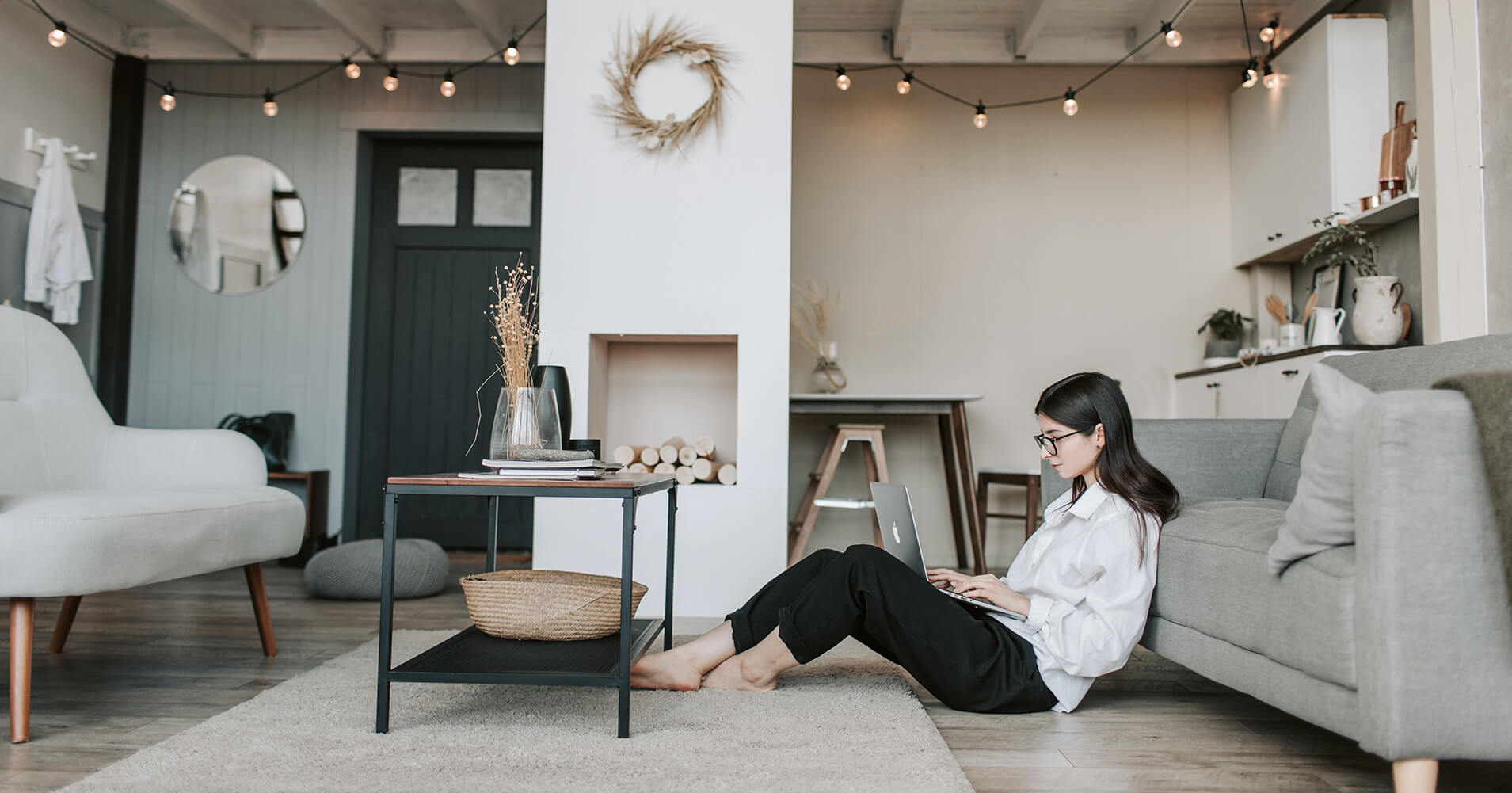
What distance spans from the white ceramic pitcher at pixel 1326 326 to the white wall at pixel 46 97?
5794mm

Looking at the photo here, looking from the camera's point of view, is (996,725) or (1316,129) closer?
(996,725)

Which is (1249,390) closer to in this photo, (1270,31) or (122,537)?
(1270,31)

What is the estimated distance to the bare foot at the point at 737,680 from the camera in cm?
221

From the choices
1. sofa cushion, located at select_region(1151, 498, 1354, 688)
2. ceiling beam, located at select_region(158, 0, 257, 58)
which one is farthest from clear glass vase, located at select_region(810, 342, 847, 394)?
ceiling beam, located at select_region(158, 0, 257, 58)

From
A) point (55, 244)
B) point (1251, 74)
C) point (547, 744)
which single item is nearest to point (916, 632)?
point (547, 744)

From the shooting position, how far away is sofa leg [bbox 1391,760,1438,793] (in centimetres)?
143

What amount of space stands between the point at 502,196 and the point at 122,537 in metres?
3.65

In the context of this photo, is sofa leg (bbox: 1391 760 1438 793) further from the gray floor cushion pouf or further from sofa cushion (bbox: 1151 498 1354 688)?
the gray floor cushion pouf

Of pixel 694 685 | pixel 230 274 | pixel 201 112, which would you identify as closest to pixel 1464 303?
pixel 694 685

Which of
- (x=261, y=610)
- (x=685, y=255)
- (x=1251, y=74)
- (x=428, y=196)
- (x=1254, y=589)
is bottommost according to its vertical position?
(x=261, y=610)

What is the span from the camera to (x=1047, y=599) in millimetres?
2018

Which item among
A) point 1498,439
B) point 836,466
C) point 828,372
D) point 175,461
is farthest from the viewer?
point 828,372

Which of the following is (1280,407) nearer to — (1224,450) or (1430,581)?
(1224,450)

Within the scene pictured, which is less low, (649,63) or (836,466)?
(649,63)
